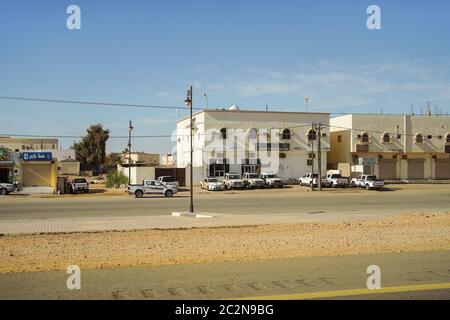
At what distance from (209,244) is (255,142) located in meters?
48.1

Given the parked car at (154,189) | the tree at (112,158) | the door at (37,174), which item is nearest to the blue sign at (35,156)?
the door at (37,174)

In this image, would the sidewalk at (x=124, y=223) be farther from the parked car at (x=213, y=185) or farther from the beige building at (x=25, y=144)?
the beige building at (x=25, y=144)

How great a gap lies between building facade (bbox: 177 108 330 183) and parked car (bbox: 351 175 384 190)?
6.30 metres

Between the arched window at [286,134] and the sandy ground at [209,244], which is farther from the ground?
the arched window at [286,134]

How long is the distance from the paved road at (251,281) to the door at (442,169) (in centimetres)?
6414

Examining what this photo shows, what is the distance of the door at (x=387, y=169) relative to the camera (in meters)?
66.5

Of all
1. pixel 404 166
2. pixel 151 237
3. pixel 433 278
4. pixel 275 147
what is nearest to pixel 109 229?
pixel 151 237

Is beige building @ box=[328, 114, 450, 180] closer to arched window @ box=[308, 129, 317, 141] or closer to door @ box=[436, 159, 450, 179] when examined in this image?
door @ box=[436, 159, 450, 179]

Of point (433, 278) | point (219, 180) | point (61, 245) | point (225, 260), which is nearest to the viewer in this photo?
point (433, 278)

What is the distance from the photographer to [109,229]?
17766 mm

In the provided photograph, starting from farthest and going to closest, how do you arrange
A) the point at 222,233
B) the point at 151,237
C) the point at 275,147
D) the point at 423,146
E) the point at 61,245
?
the point at 423,146
the point at 275,147
the point at 222,233
the point at 151,237
the point at 61,245

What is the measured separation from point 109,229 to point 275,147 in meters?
45.0

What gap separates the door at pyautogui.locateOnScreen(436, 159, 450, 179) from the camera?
69062 mm
